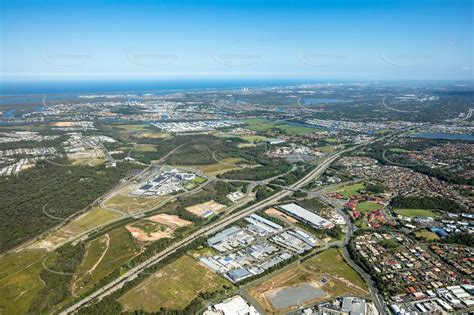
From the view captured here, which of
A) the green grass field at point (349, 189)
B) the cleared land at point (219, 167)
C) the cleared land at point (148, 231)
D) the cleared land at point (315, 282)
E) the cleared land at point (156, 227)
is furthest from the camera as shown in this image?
the cleared land at point (219, 167)

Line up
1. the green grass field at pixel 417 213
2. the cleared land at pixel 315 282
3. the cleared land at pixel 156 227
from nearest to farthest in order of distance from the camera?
the cleared land at pixel 315 282 < the cleared land at pixel 156 227 < the green grass field at pixel 417 213

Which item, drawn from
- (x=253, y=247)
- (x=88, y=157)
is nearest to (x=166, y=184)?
(x=253, y=247)

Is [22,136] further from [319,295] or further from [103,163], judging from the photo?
[319,295]

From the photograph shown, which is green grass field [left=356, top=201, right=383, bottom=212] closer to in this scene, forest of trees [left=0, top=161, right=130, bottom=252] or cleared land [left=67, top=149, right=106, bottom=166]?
Answer: forest of trees [left=0, top=161, right=130, bottom=252]

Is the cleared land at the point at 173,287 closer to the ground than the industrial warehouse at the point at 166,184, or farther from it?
closer to the ground

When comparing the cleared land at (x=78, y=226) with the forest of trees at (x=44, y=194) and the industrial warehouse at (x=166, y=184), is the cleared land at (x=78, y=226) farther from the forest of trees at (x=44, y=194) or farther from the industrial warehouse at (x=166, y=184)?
the industrial warehouse at (x=166, y=184)

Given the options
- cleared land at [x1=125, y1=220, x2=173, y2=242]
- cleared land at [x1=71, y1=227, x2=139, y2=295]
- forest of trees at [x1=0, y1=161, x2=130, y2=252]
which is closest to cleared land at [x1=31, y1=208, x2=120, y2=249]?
forest of trees at [x1=0, y1=161, x2=130, y2=252]

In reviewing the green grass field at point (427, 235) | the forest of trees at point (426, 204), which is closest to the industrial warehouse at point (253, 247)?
the green grass field at point (427, 235)
